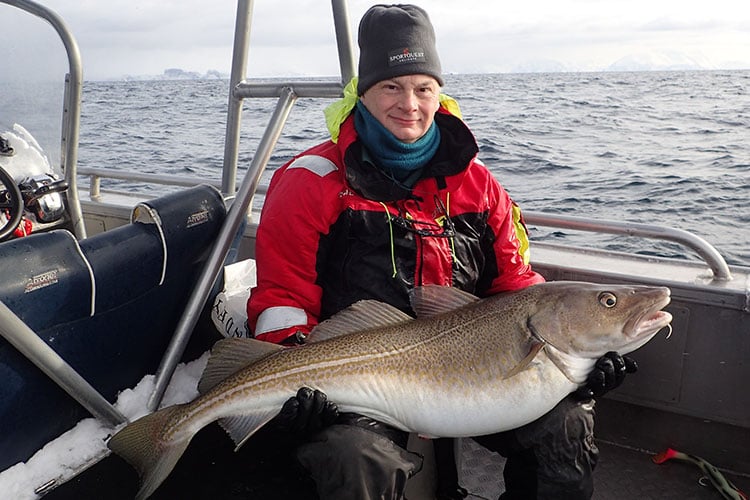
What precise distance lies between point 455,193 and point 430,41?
70cm

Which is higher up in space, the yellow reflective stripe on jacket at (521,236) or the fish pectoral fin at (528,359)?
the yellow reflective stripe on jacket at (521,236)

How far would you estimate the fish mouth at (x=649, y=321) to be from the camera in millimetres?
2336

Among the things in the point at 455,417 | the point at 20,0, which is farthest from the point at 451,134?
the point at 20,0

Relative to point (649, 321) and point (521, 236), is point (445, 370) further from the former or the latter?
point (521, 236)

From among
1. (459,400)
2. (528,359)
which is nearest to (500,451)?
(459,400)

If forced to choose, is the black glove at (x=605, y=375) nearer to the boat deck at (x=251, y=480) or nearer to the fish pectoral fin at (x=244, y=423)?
the boat deck at (x=251, y=480)

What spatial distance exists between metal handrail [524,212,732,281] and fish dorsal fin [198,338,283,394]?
1856 mm

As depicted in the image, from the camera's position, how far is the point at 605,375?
2.38 meters

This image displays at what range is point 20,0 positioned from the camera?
3.92 m

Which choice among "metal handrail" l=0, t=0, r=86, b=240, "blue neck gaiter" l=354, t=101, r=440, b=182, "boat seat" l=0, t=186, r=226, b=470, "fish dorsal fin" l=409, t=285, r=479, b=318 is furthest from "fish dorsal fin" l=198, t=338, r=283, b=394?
"metal handrail" l=0, t=0, r=86, b=240

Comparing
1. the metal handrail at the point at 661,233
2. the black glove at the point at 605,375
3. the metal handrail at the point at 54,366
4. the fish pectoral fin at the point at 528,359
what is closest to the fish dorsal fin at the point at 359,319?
the fish pectoral fin at the point at 528,359

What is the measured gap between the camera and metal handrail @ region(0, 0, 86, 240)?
12.9ft

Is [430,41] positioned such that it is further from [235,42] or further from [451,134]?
[235,42]

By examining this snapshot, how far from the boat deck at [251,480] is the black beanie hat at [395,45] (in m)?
1.69
